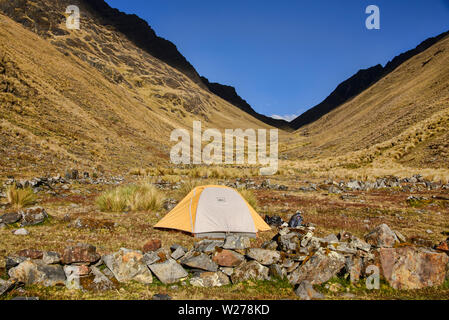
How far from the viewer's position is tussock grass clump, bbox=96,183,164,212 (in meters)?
13.9

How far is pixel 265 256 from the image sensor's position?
7320mm

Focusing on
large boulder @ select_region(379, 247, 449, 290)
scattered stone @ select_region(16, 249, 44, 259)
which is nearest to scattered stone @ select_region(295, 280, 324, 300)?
large boulder @ select_region(379, 247, 449, 290)

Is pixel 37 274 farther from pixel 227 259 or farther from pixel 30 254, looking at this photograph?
pixel 227 259

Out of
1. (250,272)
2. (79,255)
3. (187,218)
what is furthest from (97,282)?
(187,218)

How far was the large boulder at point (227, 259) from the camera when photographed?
23.6 ft

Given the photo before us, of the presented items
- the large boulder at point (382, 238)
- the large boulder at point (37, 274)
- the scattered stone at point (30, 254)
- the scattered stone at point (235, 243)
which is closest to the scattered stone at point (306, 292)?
the scattered stone at point (235, 243)

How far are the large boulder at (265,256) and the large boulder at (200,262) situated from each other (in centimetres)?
99

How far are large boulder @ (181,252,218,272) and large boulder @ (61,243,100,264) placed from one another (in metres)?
2.18

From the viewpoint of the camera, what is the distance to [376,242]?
8.38m

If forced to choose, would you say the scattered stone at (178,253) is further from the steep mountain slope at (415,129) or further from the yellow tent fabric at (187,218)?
the steep mountain slope at (415,129)

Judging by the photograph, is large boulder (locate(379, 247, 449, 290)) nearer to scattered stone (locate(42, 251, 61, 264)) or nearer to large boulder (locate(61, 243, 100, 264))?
large boulder (locate(61, 243, 100, 264))

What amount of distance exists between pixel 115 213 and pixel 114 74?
3422 inches

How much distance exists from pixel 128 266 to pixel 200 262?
5.61 ft
